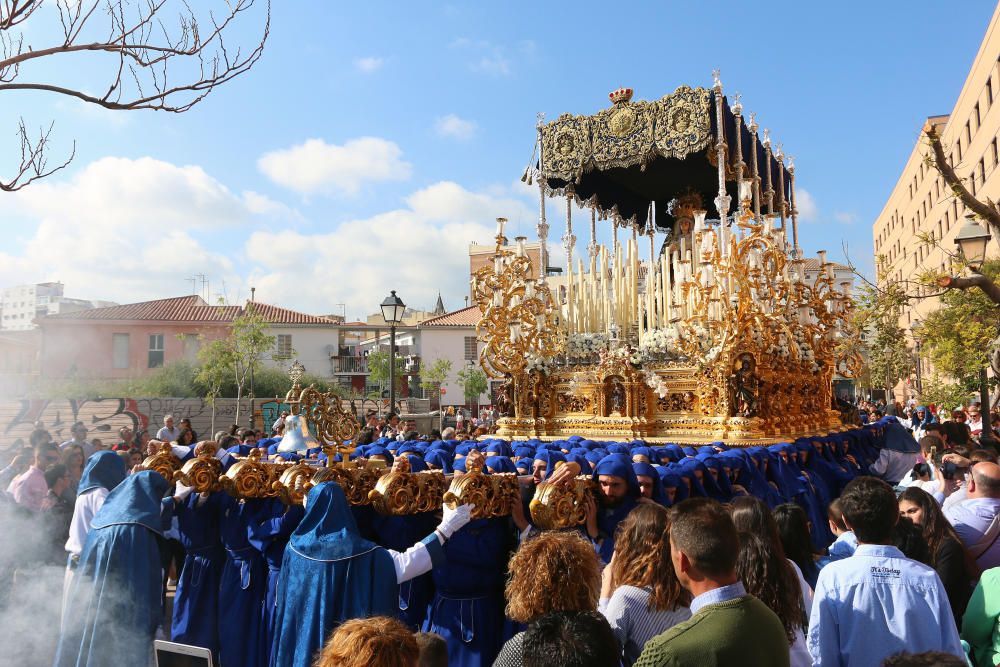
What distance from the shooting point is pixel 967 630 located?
318 cm

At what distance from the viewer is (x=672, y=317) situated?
11977 millimetres

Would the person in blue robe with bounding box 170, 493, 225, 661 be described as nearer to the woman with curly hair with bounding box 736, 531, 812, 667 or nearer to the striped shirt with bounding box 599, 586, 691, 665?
the striped shirt with bounding box 599, 586, 691, 665

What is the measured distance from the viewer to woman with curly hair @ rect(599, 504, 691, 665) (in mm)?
2809

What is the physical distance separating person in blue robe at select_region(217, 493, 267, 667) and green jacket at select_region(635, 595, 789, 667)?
324cm

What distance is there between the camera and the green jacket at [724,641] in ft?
6.73

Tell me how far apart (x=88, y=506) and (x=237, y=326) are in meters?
26.7

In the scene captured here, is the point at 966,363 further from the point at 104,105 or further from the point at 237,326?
the point at 237,326

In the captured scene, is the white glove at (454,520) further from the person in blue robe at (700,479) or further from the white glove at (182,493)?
the person in blue robe at (700,479)

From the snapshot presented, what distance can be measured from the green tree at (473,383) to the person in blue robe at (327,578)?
3738cm

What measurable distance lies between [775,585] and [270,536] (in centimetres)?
288

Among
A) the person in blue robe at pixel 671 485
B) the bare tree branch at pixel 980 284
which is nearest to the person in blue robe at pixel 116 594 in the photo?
the person in blue robe at pixel 671 485

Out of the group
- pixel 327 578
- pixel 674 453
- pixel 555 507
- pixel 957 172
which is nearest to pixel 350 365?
pixel 957 172

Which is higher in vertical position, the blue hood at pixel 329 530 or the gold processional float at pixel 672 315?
the gold processional float at pixel 672 315

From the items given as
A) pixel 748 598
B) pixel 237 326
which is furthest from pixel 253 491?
pixel 237 326
